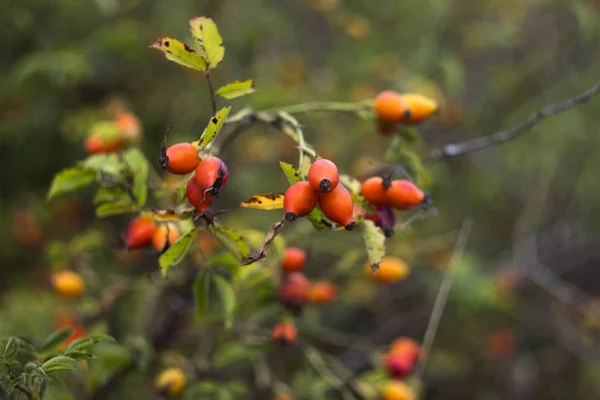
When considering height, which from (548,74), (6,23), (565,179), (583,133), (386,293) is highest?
(6,23)

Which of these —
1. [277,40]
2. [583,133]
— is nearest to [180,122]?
[277,40]

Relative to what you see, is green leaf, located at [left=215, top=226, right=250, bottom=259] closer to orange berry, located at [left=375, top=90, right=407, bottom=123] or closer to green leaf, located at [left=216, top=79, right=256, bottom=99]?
green leaf, located at [left=216, top=79, right=256, bottom=99]

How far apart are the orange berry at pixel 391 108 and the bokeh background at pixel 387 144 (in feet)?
3.15

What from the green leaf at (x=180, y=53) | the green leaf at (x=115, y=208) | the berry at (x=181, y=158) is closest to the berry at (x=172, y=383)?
the green leaf at (x=115, y=208)

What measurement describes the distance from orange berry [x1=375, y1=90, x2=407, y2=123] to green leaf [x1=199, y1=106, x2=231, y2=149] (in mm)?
576

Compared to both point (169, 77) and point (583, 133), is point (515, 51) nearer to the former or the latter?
point (583, 133)

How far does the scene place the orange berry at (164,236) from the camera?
4.55 feet

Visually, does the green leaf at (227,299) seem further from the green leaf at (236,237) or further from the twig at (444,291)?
the twig at (444,291)

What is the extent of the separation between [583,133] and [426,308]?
4.84 feet

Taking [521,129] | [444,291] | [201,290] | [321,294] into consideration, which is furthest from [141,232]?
[444,291]

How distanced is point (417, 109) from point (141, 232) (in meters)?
0.77

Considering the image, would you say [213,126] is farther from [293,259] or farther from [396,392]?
[396,392]

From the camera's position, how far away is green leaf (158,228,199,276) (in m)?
1.20

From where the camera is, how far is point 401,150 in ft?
5.35
